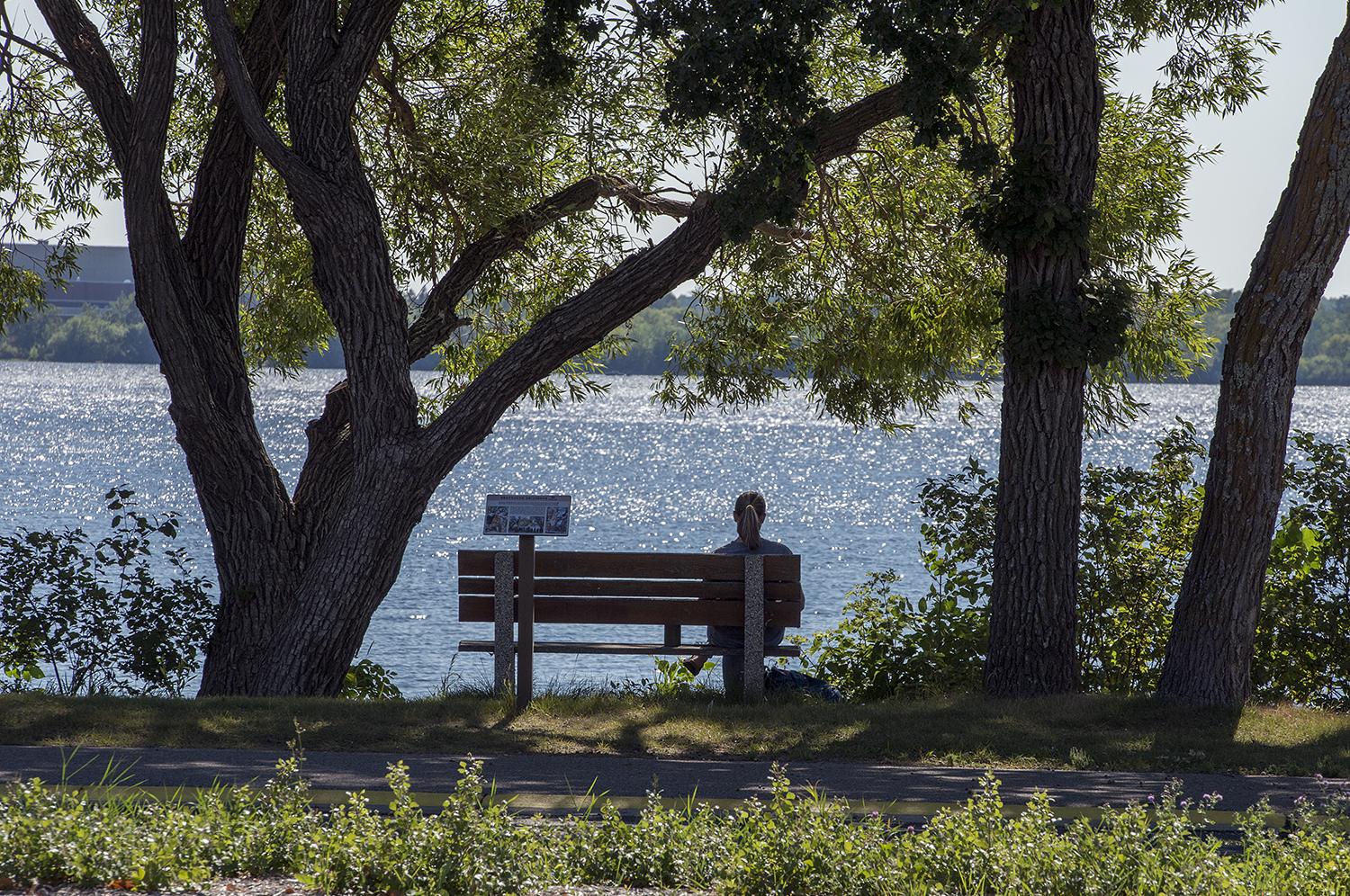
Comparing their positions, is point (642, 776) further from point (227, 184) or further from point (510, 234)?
point (227, 184)

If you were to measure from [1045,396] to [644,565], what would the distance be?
9.29 ft

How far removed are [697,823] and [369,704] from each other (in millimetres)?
3652

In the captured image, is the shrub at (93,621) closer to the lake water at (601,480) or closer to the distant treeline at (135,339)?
the lake water at (601,480)

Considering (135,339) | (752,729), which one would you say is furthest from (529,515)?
(135,339)

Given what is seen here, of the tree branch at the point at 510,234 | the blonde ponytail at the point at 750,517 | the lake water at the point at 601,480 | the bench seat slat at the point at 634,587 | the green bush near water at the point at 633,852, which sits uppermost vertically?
the tree branch at the point at 510,234

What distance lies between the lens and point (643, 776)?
6.21 m

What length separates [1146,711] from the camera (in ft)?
26.1

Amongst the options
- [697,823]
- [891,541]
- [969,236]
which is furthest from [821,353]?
[891,541]

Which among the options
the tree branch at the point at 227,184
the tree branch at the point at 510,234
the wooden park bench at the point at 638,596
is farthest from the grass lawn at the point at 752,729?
the tree branch at the point at 510,234

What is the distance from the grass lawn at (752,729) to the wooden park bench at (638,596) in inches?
20.8

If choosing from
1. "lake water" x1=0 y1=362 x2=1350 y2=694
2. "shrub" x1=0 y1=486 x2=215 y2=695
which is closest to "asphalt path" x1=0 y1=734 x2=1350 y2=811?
"shrub" x1=0 y1=486 x2=215 y2=695

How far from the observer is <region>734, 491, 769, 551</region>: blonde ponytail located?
30.7 ft

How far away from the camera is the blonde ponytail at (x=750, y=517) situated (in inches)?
368

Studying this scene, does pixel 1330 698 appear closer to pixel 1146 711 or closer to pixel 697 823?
pixel 1146 711
